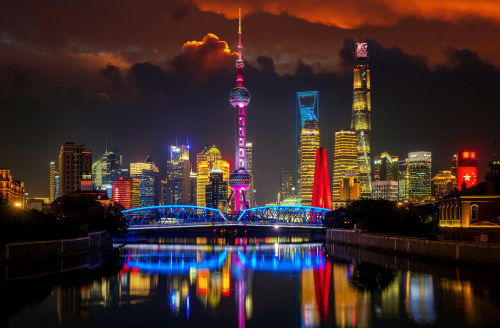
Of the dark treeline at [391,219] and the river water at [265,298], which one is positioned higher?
the dark treeline at [391,219]

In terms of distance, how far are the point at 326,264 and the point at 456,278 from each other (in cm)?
2533

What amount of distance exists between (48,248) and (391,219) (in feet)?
212

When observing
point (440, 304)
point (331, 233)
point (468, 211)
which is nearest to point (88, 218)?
point (331, 233)

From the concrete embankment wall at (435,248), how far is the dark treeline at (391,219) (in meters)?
4.95

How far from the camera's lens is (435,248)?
71500mm

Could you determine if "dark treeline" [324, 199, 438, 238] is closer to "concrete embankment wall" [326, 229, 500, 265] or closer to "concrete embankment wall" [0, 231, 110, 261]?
"concrete embankment wall" [326, 229, 500, 265]

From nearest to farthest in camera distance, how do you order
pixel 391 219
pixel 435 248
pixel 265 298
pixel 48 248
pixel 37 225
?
pixel 265 298, pixel 435 248, pixel 48 248, pixel 37 225, pixel 391 219

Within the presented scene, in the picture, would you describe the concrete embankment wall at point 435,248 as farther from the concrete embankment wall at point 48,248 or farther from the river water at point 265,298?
the concrete embankment wall at point 48,248

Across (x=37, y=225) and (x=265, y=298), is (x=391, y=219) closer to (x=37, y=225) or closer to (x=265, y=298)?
(x=37, y=225)


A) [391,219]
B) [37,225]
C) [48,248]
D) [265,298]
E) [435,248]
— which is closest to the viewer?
[265,298]

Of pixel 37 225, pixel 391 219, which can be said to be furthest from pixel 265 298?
pixel 391 219

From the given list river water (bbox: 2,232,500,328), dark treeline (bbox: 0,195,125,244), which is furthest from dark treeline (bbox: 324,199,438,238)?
dark treeline (bbox: 0,195,125,244)

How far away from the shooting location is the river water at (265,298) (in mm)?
40281

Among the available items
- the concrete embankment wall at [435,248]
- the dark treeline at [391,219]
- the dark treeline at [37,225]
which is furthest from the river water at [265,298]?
the dark treeline at [391,219]
